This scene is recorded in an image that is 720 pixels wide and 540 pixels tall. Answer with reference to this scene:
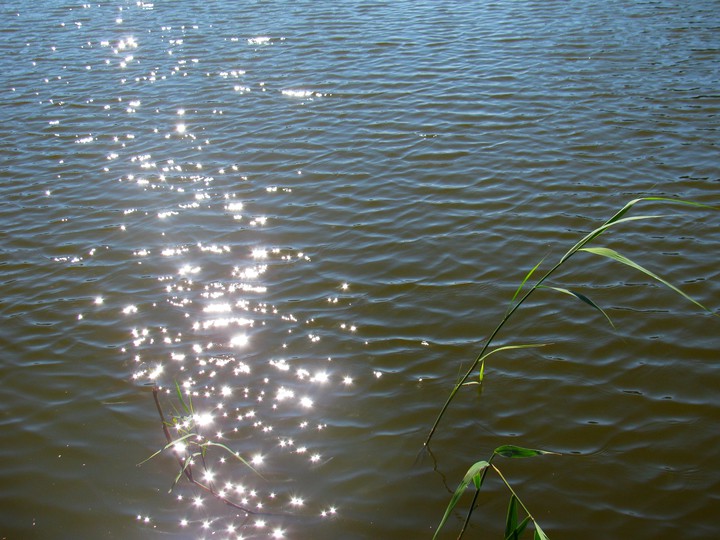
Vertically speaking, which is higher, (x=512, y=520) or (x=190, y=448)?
(x=512, y=520)

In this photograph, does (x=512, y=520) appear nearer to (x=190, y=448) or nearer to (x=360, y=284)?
(x=190, y=448)

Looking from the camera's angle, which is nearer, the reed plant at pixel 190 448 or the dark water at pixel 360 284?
the reed plant at pixel 190 448

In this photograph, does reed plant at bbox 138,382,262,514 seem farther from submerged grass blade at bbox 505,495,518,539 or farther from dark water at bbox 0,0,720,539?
submerged grass blade at bbox 505,495,518,539

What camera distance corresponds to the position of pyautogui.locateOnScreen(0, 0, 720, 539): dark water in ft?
14.8

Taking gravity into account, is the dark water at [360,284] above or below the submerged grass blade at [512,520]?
below

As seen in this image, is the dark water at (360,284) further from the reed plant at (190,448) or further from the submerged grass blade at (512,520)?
the submerged grass blade at (512,520)

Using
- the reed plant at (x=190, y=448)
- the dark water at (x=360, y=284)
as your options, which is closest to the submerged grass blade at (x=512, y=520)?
the dark water at (x=360, y=284)

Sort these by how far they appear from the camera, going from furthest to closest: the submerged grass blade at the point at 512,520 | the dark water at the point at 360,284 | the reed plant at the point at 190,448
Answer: the dark water at the point at 360,284, the reed plant at the point at 190,448, the submerged grass blade at the point at 512,520

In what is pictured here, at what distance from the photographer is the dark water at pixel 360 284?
4.50 metres

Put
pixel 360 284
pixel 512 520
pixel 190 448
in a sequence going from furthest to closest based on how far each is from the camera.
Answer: pixel 360 284
pixel 190 448
pixel 512 520

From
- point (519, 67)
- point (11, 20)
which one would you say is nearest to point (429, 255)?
point (519, 67)

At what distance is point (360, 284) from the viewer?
21.3 feet

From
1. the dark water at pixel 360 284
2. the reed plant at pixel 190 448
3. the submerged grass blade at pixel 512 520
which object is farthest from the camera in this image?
the dark water at pixel 360 284

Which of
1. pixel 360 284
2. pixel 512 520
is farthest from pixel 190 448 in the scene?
pixel 512 520
